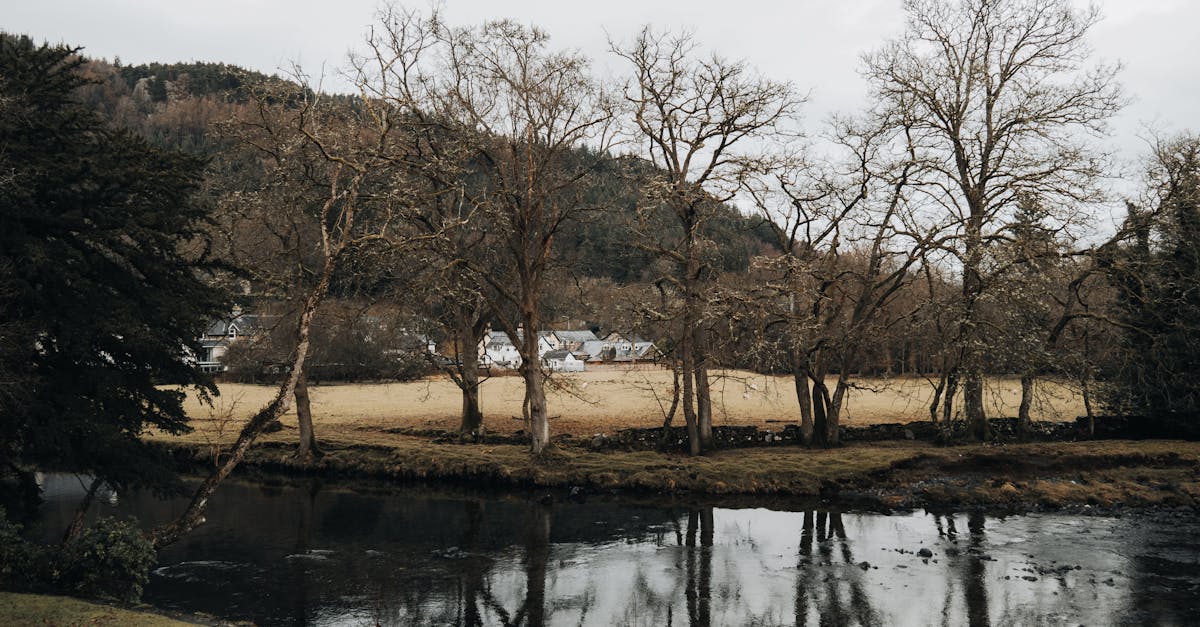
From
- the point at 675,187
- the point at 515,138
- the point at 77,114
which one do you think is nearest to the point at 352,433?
the point at 515,138

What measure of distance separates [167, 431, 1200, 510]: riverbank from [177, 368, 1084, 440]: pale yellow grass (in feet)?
7.99

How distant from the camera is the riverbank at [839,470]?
2350cm

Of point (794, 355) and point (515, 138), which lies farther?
point (794, 355)

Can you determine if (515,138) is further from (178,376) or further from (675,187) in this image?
(178,376)

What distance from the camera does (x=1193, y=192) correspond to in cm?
2741

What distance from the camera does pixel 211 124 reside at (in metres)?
25.8

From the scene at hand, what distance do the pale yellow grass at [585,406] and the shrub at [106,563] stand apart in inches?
589

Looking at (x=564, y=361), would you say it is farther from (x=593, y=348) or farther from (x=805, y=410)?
(x=805, y=410)

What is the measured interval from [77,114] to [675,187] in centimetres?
1674

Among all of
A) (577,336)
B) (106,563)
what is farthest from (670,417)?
(577,336)

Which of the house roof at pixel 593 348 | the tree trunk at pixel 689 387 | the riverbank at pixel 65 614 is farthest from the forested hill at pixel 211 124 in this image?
the house roof at pixel 593 348

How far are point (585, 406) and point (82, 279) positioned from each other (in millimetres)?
32312

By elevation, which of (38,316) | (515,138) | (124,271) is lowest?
(38,316)

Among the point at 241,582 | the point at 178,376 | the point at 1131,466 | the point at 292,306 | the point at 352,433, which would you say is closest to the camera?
the point at 241,582
